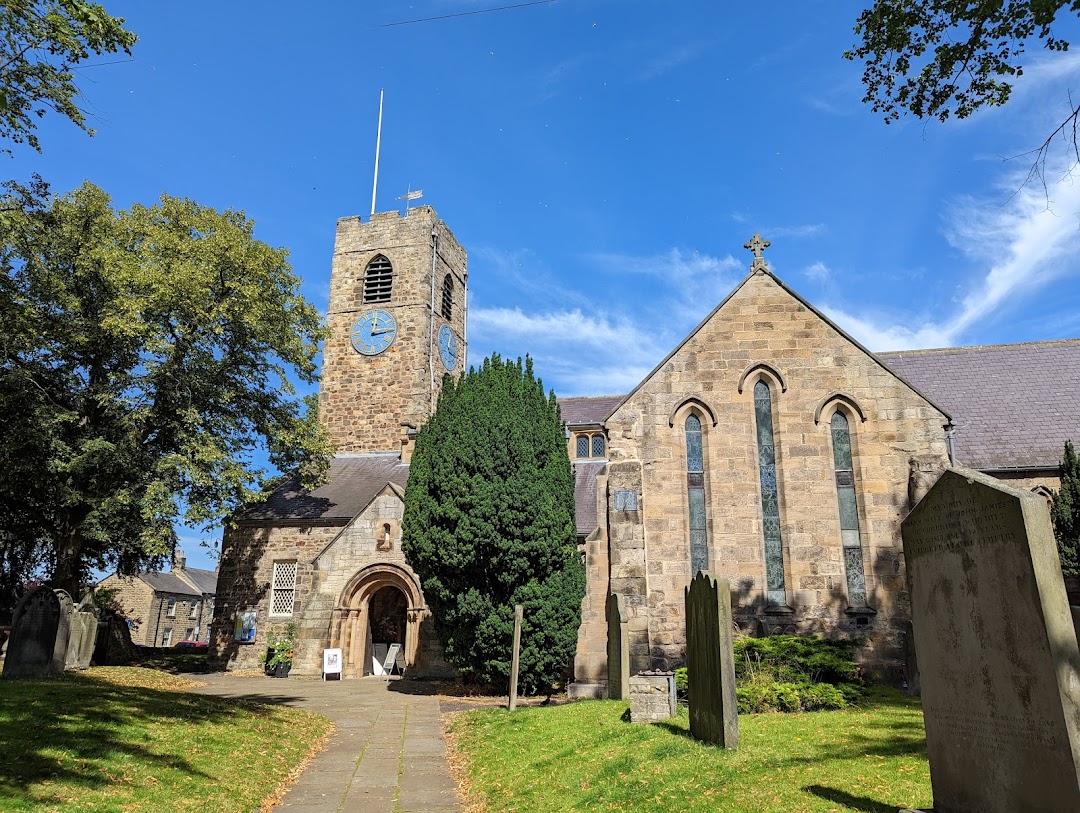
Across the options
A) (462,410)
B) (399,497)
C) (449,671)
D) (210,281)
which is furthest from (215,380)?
(449,671)

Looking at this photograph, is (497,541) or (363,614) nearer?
(497,541)

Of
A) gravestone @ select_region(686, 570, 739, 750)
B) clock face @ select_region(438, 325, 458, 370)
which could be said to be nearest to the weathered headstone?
gravestone @ select_region(686, 570, 739, 750)

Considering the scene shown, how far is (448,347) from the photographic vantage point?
3806 cm

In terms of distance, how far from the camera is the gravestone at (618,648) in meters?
13.9

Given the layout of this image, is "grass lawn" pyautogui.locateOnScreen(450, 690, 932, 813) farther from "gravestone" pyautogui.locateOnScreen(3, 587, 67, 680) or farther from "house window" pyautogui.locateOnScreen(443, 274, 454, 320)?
"house window" pyautogui.locateOnScreen(443, 274, 454, 320)

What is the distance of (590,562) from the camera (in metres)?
18.3

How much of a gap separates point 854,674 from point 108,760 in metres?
11.9

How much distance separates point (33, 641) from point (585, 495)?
1619 cm

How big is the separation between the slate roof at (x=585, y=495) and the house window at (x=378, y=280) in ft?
49.0

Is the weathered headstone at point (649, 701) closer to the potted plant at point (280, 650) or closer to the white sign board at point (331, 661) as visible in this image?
the white sign board at point (331, 661)

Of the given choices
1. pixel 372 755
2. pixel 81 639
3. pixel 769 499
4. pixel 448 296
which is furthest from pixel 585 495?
pixel 448 296

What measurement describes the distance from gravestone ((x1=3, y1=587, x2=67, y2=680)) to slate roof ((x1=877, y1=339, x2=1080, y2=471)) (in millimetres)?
23542

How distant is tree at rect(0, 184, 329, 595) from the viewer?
70.5 feet

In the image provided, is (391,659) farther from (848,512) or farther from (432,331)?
(432,331)
